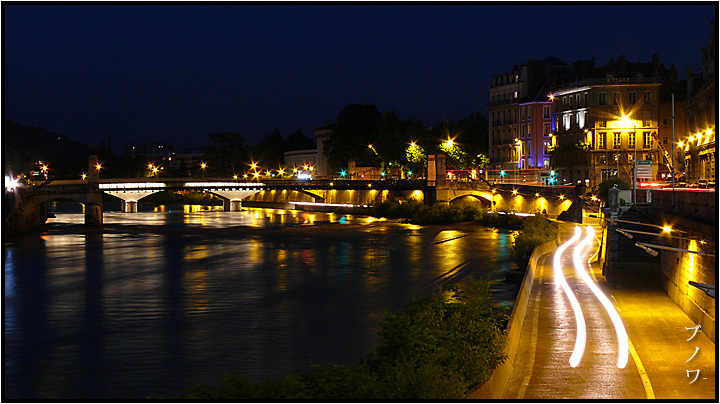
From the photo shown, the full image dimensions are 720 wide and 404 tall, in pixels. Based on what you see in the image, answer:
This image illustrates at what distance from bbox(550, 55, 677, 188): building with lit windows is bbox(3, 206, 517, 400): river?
847 inches

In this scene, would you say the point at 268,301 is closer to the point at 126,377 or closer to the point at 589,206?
the point at 126,377

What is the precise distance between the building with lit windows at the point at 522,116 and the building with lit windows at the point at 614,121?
1135 cm

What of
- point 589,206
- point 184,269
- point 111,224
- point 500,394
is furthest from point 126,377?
point 111,224

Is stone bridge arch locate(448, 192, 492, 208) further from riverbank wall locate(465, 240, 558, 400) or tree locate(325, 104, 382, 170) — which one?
riverbank wall locate(465, 240, 558, 400)

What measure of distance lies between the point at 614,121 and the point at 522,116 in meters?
20.3

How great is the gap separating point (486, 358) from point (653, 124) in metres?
81.1

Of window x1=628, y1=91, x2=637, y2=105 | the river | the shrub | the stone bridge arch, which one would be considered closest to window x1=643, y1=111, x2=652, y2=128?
window x1=628, y1=91, x2=637, y2=105

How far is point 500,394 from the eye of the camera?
15844mm

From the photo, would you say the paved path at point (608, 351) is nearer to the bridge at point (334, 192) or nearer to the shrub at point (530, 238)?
the shrub at point (530, 238)

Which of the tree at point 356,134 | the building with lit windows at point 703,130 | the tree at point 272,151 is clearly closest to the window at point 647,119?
the building with lit windows at point 703,130

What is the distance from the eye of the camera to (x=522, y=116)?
109m

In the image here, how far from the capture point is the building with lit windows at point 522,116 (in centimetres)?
10656

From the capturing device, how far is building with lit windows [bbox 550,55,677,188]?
89.6 meters

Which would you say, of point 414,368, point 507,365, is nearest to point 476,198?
point 507,365
